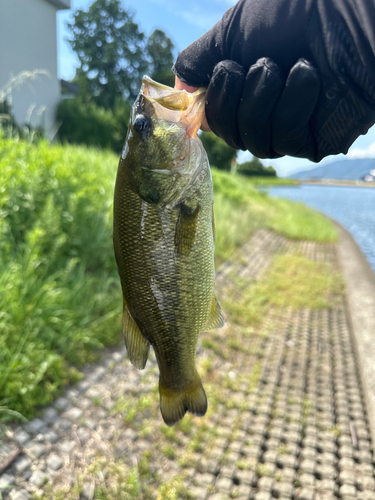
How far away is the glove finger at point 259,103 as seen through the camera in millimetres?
1247

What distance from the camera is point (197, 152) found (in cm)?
135

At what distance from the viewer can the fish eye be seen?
52.2 inches

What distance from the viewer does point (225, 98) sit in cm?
133

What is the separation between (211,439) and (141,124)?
2884 mm

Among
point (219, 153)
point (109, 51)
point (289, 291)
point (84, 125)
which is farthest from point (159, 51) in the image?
point (289, 291)

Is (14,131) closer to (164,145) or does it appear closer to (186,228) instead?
(164,145)

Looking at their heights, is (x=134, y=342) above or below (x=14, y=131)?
above

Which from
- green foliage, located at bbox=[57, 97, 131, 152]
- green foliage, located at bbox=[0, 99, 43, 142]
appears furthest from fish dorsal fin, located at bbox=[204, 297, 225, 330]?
green foliage, located at bbox=[57, 97, 131, 152]

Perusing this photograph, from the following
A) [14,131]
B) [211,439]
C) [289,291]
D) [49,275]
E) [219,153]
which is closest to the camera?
[211,439]

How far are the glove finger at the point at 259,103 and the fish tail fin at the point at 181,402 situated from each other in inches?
40.8

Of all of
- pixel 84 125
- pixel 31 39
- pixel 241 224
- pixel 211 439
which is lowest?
pixel 241 224

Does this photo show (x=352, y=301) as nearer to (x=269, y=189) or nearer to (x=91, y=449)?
(x=91, y=449)

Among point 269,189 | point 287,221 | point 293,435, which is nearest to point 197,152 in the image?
point 293,435

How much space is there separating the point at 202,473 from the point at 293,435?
1.02 metres
